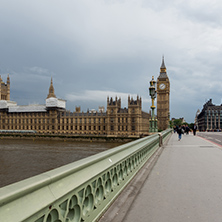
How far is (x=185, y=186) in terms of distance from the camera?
4.80 meters

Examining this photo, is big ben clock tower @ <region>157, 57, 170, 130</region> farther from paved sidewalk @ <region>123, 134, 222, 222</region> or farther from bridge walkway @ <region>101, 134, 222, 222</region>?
bridge walkway @ <region>101, 134, 222, 222</region>

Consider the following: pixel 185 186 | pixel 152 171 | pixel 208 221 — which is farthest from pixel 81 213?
pixel 152 171

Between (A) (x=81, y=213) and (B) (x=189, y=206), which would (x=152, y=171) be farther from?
(A) (x=81, y=213)

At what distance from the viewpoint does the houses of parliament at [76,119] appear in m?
88.4

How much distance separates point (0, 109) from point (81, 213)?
4591 inches

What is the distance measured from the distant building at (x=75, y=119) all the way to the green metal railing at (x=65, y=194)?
8349 cm

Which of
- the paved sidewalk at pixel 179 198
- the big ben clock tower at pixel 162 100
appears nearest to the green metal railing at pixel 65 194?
the paved sidewalk at pixel 179 198

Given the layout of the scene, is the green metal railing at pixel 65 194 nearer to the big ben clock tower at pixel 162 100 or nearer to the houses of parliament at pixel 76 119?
the houses of parliament at pixel 76 119

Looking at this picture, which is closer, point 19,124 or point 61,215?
point 61,215

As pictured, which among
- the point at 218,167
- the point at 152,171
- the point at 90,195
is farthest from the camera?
the point at 218,167

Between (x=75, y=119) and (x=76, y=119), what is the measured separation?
443 mm

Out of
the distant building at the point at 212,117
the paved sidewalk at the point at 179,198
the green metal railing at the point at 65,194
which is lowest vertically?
the paved sidewalk at the point at 179,198

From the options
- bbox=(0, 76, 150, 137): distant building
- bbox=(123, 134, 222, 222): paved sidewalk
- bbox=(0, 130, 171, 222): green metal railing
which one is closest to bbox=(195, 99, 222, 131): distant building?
bbox=(0, 76, 150, 137): distant building

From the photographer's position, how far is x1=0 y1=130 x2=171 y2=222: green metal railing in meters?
1.64
